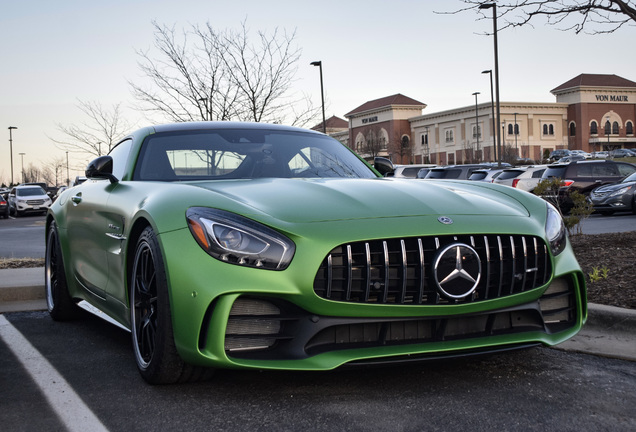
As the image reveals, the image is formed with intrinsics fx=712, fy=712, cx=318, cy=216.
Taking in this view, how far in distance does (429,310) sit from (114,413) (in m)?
1.45

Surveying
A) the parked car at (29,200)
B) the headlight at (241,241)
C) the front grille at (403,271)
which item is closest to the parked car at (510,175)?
the front grille at (403,271)

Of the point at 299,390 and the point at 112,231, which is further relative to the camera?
the point at 112,231

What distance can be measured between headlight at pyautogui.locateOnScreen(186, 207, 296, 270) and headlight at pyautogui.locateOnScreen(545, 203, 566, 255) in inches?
54.2

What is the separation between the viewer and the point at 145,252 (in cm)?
359

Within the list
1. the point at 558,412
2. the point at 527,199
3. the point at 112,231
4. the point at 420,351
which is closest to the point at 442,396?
the point at 420,351

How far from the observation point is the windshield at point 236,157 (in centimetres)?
447

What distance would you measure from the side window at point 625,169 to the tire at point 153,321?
63.6 feet

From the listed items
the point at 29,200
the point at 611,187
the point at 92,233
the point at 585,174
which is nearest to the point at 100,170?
the point at 92,233

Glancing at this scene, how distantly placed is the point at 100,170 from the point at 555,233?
280cm

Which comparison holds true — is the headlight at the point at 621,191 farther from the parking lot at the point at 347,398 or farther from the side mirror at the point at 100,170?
the side mirror at the point at 100,170

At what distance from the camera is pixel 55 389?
354 centimetres

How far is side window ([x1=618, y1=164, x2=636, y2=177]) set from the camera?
20.5 m

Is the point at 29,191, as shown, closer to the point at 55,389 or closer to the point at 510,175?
the point at 510,175

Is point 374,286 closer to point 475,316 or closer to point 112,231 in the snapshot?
point 475,316
